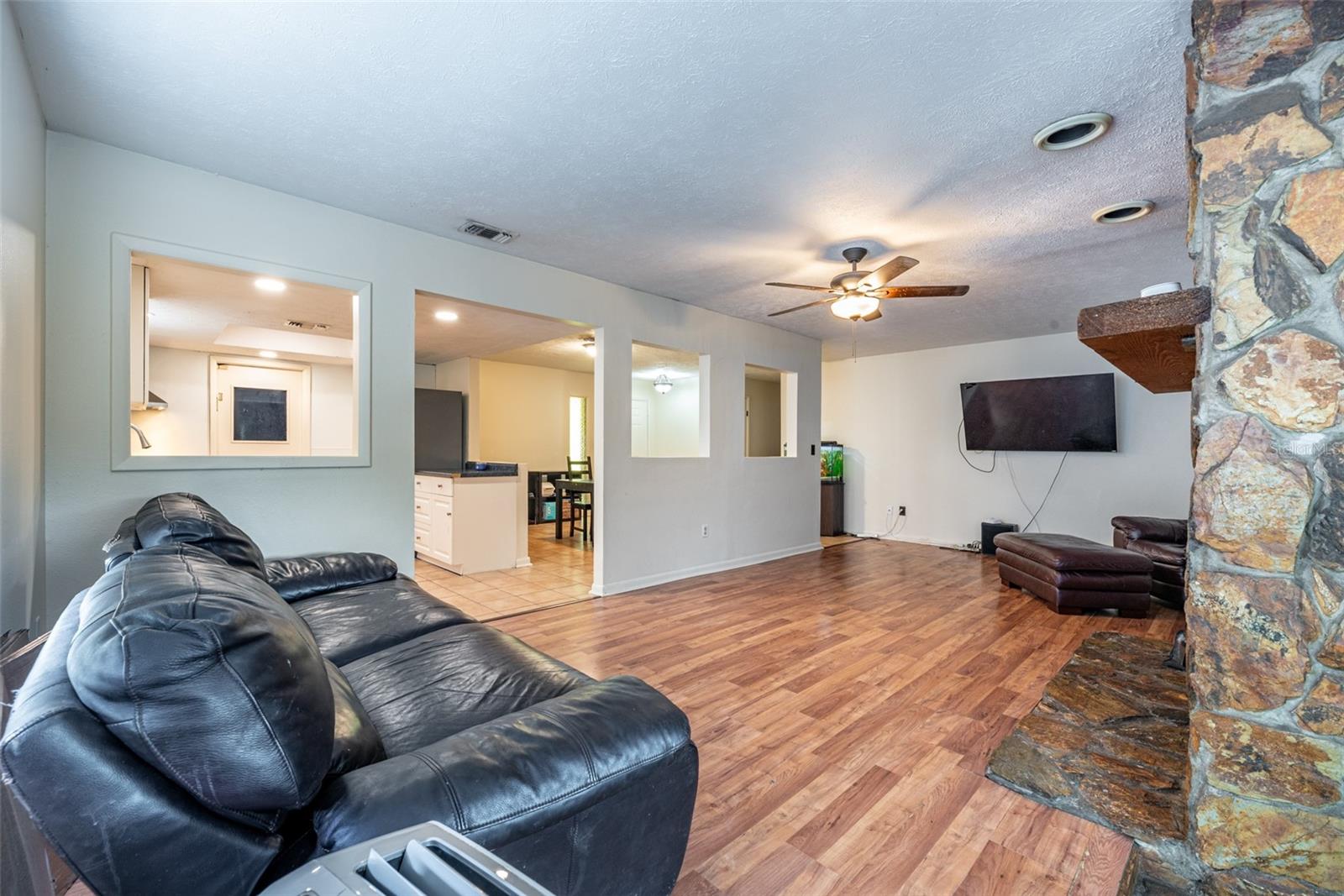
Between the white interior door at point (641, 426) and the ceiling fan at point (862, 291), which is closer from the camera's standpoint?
the ceiling fan at point (862, 291)

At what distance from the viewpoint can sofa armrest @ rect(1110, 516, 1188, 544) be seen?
175 inches

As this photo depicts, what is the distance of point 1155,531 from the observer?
14.8ft

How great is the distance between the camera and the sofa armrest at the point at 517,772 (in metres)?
0.84

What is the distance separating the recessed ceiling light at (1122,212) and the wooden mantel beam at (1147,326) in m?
1.35

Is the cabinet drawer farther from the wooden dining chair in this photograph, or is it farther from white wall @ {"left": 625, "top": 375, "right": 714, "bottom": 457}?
white wall @ {"left": 625, "top": 375, "right": 714, "bottom": 457}

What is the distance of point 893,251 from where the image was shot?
11.8 feet

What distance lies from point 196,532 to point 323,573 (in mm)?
852

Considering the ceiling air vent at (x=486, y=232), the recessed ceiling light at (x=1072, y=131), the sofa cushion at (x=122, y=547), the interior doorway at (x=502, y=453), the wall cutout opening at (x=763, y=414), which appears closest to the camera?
the sofa cushion at (x=122, y=547)

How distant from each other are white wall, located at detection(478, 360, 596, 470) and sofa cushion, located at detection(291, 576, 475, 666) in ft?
17.0

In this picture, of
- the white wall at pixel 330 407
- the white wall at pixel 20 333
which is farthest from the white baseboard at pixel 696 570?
the white wall at pixel 330 407

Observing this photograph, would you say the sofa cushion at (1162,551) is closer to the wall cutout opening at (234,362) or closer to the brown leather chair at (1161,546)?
the brown leather chair at (1161,546)

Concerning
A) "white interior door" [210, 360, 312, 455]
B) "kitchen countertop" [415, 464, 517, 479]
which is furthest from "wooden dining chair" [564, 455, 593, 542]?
"white interior door" [210, 360, 312, 455]

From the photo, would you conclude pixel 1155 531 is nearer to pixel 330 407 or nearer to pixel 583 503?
pixel 583 503

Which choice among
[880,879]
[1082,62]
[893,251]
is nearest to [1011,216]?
[893,251]
